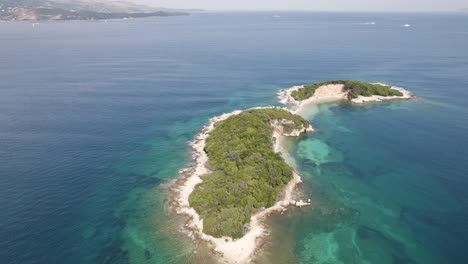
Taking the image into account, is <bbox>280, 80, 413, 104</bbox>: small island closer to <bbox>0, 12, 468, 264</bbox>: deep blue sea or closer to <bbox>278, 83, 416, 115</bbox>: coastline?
<bbox>278, 83, 416, 115</bbox>: coastline

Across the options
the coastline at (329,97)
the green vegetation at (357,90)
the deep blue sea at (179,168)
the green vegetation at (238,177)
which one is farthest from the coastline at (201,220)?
the green vegetation at (357,90)

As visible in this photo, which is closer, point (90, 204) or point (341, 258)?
point (341, 258)

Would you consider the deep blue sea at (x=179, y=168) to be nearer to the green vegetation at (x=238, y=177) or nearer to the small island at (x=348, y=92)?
the green vegetation at (x=238, y=177)

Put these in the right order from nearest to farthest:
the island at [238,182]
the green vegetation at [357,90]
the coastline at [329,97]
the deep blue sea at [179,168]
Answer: the deep blue sea at [179,168]
the island at [238,182]
the coastline at [329,97]
the green vegetation at [357,90]

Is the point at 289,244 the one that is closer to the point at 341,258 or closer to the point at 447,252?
the point at 341,258

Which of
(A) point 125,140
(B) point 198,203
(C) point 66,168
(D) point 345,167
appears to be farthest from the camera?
(A) point 125,140

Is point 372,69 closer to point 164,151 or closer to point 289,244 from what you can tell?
point 164,151

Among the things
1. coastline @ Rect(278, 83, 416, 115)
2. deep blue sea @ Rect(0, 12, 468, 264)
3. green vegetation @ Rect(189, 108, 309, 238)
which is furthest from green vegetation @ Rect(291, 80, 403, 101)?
green vegetation @ Rect(189, 108, 309, 238)

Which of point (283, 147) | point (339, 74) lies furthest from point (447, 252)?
point (339, 74)

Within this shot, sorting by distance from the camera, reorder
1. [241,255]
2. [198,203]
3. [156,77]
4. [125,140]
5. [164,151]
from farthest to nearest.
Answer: [156,77]
[125,140]
[164,151]
[198,203]
[241,255]
